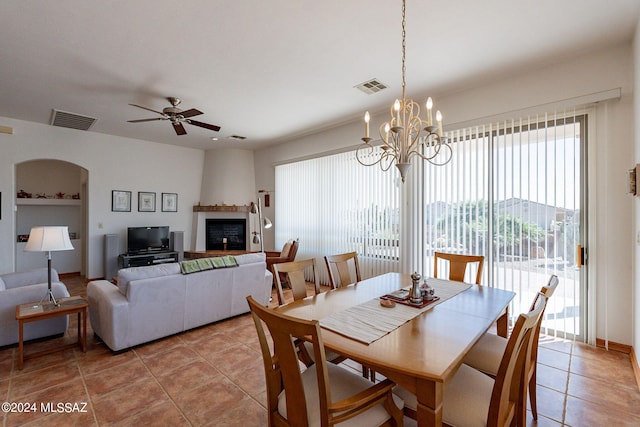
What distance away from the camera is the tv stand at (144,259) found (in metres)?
5.57

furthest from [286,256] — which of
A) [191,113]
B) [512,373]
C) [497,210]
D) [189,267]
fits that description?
[512,373]

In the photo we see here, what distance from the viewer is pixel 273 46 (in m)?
2.68

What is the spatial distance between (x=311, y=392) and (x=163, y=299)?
2162 millimetres

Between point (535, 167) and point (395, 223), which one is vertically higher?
point (535, 167)

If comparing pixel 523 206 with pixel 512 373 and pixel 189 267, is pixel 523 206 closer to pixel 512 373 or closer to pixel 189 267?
pixel 512 373

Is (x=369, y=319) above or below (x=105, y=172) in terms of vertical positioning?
below

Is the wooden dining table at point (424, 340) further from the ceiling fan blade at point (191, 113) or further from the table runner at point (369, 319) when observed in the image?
the ceiling fan blade at point (191, 113)

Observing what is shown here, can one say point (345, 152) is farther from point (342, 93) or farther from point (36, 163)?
point (36, 163)

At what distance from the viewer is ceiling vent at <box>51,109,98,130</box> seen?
14.6ft

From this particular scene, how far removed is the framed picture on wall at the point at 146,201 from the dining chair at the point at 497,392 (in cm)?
635

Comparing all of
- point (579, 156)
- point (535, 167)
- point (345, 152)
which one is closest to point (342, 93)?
point (345, 152)

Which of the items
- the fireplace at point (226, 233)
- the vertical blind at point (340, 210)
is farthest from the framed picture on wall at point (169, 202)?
the vertical blind at point (340, 210)

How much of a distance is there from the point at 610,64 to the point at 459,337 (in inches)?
120

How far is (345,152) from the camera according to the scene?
4.94 meters
